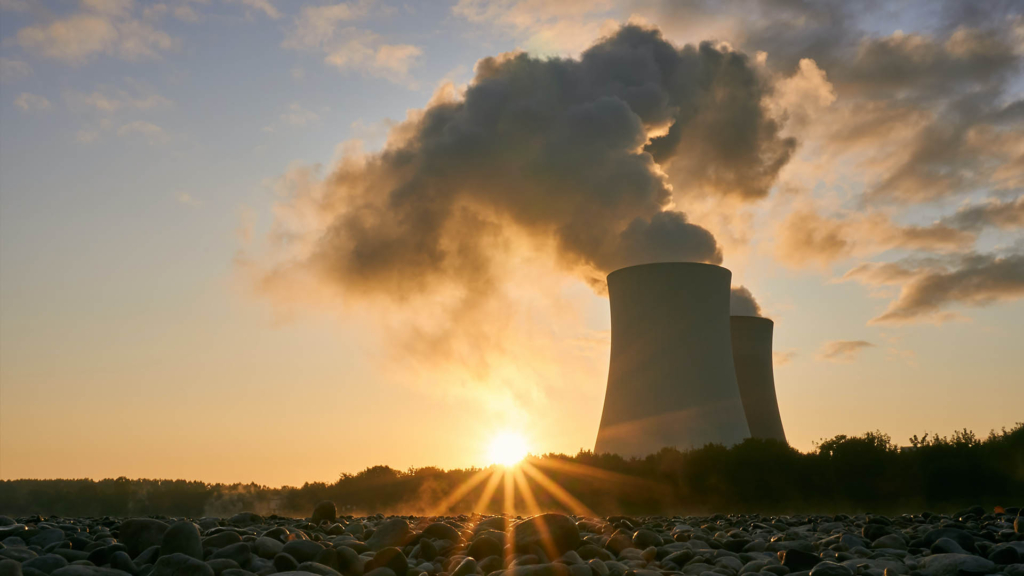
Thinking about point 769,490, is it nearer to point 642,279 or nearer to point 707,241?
point 642,279

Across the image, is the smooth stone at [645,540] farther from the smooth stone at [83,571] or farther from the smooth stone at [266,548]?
the smooth stone at [83,571]

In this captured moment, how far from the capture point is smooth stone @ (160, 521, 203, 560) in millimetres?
2969

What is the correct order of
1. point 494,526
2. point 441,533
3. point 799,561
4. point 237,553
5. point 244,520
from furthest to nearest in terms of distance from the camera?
point 244,520 < point 494,526 < point 441,533 < point 799,561 < point 237,553

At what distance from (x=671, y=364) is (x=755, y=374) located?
6.51m

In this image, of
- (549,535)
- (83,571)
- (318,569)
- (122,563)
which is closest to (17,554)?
(122,563)

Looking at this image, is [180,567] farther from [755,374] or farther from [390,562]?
[755,374]

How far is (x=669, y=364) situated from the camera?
563 inches

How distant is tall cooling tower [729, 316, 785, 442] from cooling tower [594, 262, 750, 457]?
4.65 metres

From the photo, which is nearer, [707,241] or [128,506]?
[128,506]

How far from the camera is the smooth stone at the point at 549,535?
335 cm

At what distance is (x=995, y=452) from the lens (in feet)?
41.4

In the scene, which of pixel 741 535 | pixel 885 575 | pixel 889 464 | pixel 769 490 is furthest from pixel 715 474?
pixel 885 575

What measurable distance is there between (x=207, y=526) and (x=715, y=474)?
10.5 m

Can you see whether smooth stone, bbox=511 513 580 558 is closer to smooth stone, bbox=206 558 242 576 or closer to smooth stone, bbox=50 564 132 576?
smooth stone, bbox=206 558 242 576
